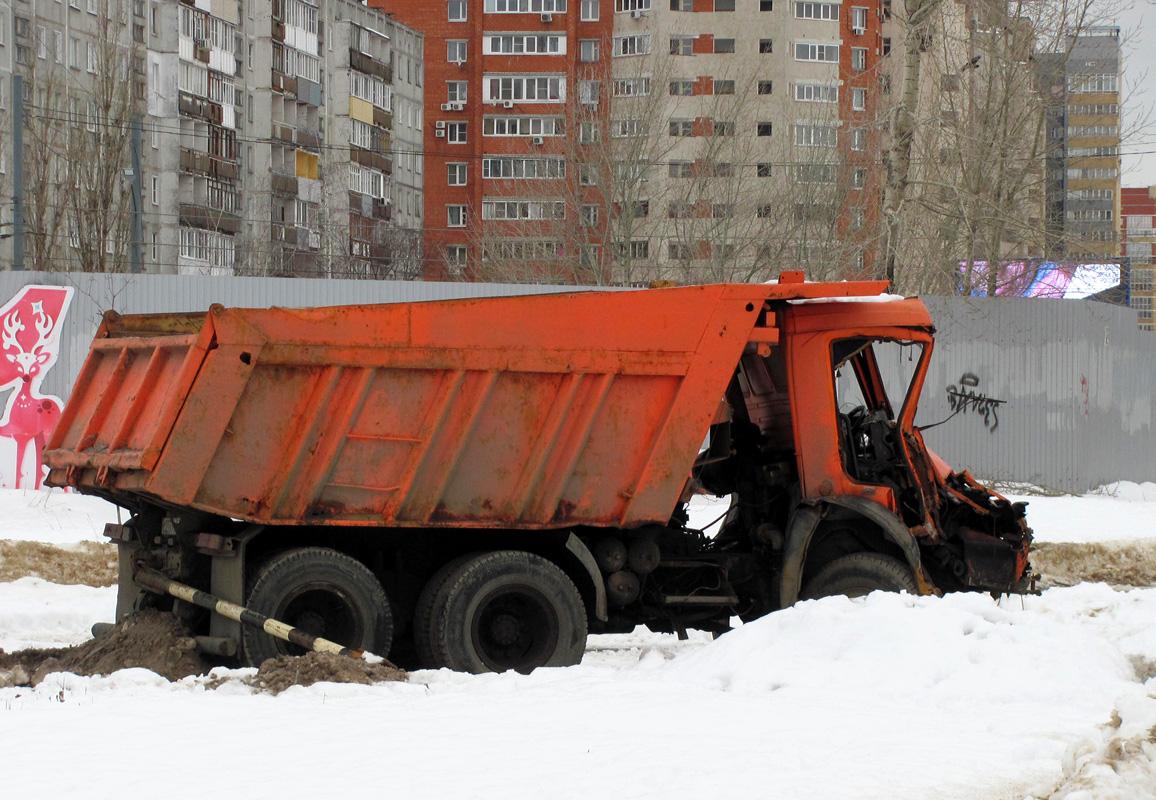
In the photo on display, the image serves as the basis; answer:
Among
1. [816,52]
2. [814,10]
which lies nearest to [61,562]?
[816,52]

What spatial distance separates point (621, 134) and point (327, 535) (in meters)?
30.6

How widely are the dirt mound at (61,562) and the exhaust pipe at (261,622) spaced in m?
6.15

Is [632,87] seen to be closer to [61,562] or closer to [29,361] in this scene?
[29,361]

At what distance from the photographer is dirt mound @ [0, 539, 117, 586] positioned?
547 inches

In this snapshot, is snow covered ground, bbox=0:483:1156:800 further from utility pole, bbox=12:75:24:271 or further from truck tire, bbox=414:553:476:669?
utility pole, bbox=12:75:24:271

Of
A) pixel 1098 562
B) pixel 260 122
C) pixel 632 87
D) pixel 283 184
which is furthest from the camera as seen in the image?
pixel 260 122

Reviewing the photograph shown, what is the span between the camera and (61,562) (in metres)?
14.3

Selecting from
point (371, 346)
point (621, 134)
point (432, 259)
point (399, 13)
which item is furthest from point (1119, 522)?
point (399, 13)

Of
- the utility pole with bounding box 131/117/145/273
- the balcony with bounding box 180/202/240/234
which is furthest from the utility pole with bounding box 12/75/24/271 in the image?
the balcony with bounding box 180/202/240/234

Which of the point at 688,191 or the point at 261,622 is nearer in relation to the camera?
the point at 261,622

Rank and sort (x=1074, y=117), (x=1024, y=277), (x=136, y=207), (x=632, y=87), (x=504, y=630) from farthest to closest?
(x=632, y=87), (x=1074, y=117), (x=1024, y=277), (x=136, y=207), (x=504, y=630)

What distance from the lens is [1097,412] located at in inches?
898

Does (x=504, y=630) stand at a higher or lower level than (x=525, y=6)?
lower

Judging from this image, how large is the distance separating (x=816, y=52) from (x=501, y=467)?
7074 centimetres
